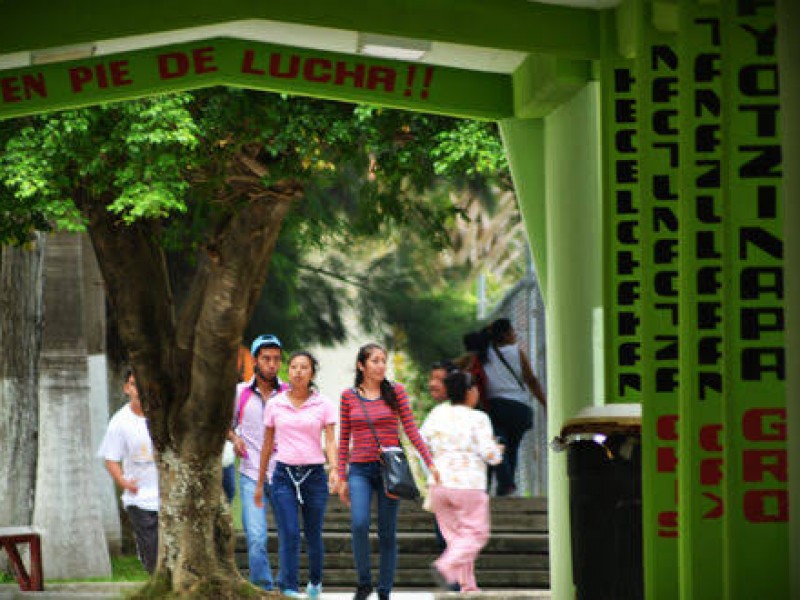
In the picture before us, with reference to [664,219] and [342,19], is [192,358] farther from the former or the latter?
[664,219]

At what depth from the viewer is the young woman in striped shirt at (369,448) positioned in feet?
43.9

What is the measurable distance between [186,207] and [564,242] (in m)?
4.04

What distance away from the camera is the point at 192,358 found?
15562 mm

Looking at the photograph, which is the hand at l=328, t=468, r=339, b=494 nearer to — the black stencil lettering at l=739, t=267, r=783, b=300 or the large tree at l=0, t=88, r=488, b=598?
the large tree at l=0, t=88, r=488, b=598

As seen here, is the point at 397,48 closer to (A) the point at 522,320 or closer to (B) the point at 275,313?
(A) the point at 522,320

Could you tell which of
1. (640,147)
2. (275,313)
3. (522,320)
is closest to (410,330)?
(275,313)

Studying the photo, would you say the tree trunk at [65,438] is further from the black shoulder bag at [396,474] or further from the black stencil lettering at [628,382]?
the black stencil lettering at [628,382]

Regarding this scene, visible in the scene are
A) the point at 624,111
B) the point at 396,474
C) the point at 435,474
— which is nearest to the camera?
the point at 624,111

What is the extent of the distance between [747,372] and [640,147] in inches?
71.4

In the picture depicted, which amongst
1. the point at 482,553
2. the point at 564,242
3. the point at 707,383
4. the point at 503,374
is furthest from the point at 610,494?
the point at 503,374

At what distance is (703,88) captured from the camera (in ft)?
28.4

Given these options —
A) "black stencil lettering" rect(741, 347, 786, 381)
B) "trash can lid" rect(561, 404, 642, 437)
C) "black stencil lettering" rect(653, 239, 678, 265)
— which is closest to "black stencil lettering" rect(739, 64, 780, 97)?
"black stencil lettering" rect(741, 347, 786, 381)

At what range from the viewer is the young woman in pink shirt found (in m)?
13.7

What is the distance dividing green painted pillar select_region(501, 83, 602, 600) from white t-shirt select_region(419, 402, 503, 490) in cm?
82
